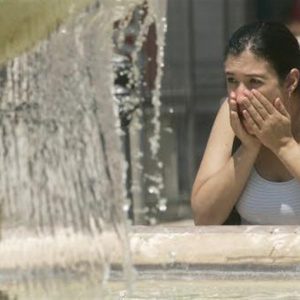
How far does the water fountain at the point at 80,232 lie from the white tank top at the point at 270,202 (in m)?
0.28

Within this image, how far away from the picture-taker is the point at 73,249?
382cm

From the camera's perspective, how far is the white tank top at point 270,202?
4137mm

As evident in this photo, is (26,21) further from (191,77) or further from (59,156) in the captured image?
(191,77)

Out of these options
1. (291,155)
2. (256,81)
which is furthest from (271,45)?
(291,155)

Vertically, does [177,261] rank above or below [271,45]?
below

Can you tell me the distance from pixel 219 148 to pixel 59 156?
1.61 ft

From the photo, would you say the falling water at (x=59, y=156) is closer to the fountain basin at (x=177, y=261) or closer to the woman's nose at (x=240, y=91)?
the fountain basin at (x=177, y=261)

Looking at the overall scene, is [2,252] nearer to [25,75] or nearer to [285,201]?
[25,75]

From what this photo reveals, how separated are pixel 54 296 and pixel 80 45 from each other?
0.65 meters

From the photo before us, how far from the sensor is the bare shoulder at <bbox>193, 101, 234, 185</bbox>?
4.24 meters

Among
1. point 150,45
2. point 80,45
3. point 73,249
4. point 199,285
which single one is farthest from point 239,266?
point 150,45

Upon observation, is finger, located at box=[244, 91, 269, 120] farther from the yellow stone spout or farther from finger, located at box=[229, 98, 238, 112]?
the yellow stone spout

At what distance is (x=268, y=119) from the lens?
161 inches

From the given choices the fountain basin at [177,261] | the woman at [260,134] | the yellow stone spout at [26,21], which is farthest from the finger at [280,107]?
the yellow stone spout at [26,21]
